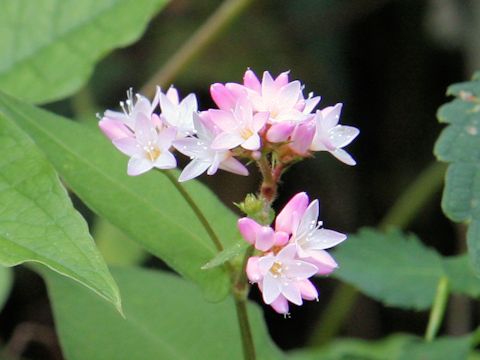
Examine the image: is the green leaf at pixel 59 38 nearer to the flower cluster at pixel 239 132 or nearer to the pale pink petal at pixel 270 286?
the flower cluster at pixel 239 132

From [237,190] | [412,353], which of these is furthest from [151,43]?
[412,353]

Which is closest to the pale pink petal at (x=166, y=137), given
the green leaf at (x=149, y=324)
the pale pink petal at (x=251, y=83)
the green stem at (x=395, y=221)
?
the pale pink petal at (x=251, y=83)

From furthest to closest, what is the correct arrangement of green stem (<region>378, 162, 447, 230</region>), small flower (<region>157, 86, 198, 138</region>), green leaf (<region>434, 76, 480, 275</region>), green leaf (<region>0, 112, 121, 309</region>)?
green stem (<region>378, 162, 447, 230</region>)
green leaf (<region>434, 76, 480, 275</region>)
small flower (<region>157, 86, 198, 138</region>)
green leaf (<region>0, 112, 121, 309</region>)

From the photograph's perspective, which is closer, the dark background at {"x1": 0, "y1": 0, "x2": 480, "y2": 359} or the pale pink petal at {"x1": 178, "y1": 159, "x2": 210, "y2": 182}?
the pale pink petal at {"x1": 178, "y1": 159, "x2": 210, "y2": 182}

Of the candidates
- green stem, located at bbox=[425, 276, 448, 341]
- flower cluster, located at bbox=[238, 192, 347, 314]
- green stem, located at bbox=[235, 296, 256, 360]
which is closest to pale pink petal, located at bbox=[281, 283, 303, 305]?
flower cluster, located at bbox=[238, 192, 347, 314]

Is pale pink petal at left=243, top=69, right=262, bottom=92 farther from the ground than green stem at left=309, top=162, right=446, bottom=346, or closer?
farther from the ground

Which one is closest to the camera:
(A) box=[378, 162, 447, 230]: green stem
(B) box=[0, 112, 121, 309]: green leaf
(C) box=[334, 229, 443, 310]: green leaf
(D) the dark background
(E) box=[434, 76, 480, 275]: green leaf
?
(B) box=[0, 112, 121, 309]: green leaf

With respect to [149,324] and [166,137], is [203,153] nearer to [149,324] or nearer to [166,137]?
[166,137]

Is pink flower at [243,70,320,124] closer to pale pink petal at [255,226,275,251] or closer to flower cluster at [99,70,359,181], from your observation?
flower cluster at [99,70,359,181]
